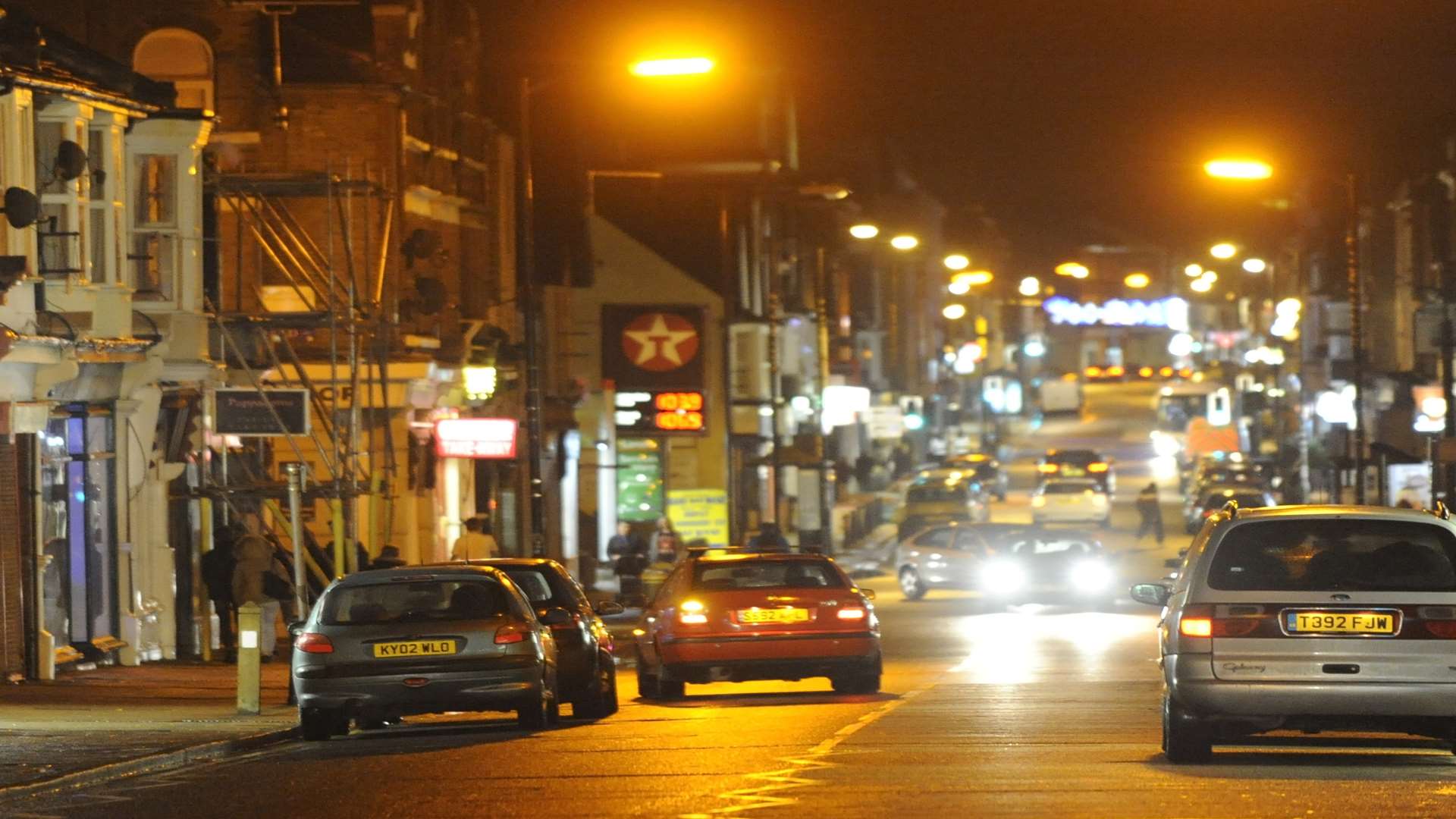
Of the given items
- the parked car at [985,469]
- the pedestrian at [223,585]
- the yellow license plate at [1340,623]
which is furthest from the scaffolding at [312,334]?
the parked car at [985,469]

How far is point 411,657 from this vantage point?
17.5m

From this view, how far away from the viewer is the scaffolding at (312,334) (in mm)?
28750

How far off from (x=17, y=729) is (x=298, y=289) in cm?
1374

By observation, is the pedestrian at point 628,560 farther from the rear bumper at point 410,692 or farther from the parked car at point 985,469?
the parked car at point 985,469

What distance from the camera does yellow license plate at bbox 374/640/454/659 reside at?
689 inches

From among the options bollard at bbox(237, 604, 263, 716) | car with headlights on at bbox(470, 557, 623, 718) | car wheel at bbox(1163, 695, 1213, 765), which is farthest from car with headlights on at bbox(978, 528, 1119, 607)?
car wheel at bbox(1163, 695, 1213, 765)

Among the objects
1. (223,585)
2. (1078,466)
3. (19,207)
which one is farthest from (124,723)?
(1078,466)

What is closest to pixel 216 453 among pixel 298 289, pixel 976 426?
pixel 298 289

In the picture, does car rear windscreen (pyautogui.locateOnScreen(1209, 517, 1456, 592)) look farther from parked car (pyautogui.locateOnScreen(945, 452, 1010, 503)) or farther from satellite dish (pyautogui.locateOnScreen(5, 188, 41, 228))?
parked car (pyautogui.locateOnScreen(945, 452, 1010, 503))

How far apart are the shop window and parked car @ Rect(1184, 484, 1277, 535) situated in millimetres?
27253

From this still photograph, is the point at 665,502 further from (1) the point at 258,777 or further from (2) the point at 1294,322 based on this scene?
(2) the point at 1294,322

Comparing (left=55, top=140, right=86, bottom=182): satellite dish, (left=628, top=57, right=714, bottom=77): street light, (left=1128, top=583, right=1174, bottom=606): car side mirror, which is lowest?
Answer: (left=1128, top=583, right=1174, bottom=606): car side mirror

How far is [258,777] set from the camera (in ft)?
48.7

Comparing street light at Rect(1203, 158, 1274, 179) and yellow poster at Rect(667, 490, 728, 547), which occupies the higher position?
street light at Rect(1203, 158, 1274, 179)
